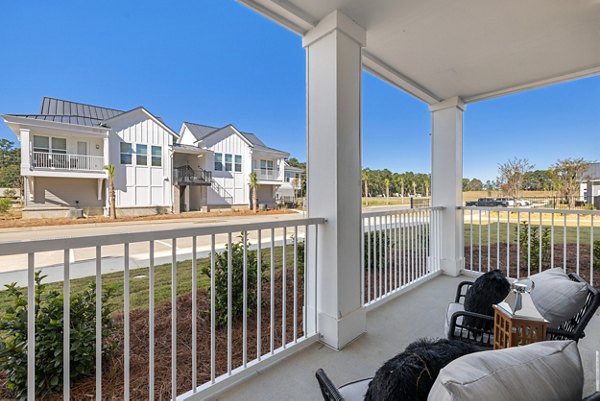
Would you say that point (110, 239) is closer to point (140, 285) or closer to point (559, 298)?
point (140, 285)

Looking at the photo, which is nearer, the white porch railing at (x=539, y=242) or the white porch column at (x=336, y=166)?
the white porch column at (x=336, y=166)

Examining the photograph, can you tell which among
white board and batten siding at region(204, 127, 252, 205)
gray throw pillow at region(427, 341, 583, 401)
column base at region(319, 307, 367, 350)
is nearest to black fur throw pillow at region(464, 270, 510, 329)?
column base at region(319, 307, 367, 350)

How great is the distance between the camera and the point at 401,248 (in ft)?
11.4

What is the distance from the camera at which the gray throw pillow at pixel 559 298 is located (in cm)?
145

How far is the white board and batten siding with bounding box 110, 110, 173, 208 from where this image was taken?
151 cm

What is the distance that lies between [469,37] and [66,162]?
10.5 feet

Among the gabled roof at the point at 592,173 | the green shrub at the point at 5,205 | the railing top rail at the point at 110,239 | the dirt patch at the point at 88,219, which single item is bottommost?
the railing top rail at the point at 110,239

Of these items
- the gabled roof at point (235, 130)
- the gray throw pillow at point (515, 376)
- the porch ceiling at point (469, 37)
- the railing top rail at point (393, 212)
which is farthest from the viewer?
the railing top rail at point (393, 212)

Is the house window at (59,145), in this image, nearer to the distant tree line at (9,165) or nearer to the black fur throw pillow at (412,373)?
the distant tree line at (9,165)

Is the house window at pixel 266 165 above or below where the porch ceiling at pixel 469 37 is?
below

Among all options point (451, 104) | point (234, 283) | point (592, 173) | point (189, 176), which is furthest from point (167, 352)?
point (592, 173)

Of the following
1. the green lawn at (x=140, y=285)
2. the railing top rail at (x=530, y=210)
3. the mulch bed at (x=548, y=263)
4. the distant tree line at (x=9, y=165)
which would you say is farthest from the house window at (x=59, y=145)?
the mulch bed at (x=548, y=263)

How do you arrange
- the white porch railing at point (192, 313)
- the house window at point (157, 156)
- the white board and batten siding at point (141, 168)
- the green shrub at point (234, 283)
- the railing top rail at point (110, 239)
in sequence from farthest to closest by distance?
1. the green shrub at point (234, 283)
2. the house window at point (157, 156)
3. the white board and batten siding at point (141, 168)
4. the white porch railing at point (192, 313)
5. the railing top rail at point (110, 239)

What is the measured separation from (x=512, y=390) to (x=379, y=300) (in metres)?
2.57
